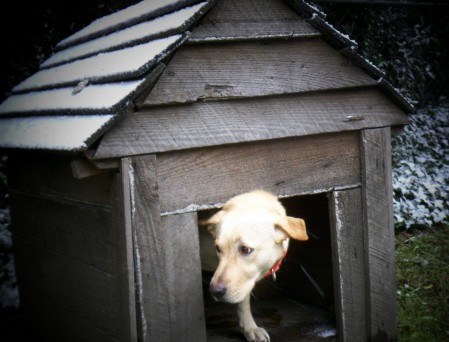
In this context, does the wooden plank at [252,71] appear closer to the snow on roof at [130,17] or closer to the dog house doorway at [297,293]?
the snow on roof at [130,17]

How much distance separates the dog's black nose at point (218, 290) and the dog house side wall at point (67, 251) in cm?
44

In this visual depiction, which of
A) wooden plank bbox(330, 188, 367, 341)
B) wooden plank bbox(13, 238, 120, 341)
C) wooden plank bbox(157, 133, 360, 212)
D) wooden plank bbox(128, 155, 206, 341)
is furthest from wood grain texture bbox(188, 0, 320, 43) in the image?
wooden plank bbox(13, 238, 120, 341)

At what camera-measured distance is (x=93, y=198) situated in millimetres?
2646

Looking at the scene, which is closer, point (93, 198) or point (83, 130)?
point (83, 130)

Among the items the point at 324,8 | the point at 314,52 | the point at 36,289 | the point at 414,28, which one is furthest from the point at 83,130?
the point at 414,28

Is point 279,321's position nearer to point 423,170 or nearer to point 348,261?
point 348,261

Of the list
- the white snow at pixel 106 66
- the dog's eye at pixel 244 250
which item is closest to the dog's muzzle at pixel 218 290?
the dog's eye at pixel 244 250

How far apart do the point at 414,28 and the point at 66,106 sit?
749 centimetres

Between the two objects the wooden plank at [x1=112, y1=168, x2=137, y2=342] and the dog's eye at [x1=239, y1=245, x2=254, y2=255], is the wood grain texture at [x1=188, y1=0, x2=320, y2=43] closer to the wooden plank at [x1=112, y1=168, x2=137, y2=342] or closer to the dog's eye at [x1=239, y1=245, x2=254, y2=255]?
the wooden plank at [x1=112, y1=168, x2=137, y2=342]

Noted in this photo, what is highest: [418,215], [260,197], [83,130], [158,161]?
[83,130]

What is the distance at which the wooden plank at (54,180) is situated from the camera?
2590mm

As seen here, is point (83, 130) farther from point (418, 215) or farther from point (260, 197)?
point (418, 215)

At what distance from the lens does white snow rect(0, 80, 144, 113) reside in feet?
7.70

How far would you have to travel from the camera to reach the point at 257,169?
8.95 feet
